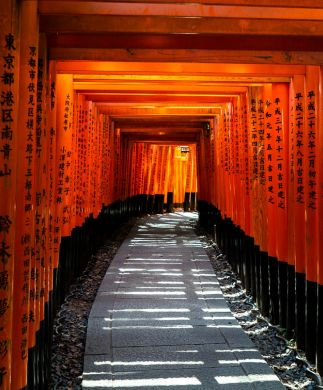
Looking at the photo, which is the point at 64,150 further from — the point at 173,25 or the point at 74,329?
the point at 173,25

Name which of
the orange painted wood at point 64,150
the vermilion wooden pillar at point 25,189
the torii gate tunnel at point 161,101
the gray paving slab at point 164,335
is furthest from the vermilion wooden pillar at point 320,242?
the orange painted wood at point 64,150

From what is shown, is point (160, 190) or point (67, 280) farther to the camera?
point (160, 190)

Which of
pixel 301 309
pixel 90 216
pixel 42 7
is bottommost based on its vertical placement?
pixel 301 309

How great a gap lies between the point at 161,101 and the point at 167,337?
4.04 metres

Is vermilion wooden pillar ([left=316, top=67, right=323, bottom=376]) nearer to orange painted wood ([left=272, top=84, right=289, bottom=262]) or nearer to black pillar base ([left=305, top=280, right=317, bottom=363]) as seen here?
black pillar base ([left=305, top=280, right=317, bottom=363])

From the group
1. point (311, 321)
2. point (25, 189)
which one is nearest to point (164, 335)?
point (311, 321)

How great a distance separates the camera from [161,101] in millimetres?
8086

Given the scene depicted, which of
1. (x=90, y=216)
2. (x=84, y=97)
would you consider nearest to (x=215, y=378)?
(x=84, y=97)

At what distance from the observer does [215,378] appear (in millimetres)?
4402

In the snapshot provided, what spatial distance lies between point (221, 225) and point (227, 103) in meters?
3.30

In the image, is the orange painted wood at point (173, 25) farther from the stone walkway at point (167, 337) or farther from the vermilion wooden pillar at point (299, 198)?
the stone walkway at point (167, 337)

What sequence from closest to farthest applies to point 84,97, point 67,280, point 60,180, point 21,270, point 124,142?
point 21,270 → point 60,180 → point 67,280 → point 84,97 → point 124,142

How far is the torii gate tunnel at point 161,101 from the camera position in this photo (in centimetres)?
318

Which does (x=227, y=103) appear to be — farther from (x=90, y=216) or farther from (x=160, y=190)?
(x=160, y=190)
